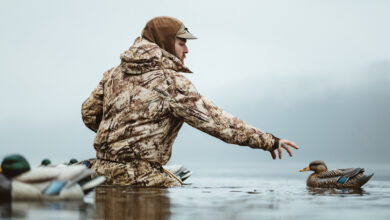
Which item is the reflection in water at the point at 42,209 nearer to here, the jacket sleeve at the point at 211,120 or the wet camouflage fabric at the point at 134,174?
the wet camouflage fabric at the point at 134,174

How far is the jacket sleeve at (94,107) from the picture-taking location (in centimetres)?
705

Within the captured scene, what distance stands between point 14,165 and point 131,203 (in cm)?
85

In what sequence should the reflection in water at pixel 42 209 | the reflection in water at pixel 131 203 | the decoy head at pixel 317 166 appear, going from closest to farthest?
the reflection in water at pixel 42 209, the reflection in water at pixel 131 203, the decoy head at pixel 317 166

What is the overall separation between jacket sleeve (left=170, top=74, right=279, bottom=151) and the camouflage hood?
25 cm

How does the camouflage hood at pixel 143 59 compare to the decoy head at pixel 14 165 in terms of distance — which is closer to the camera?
the decoy head at pixel 14 165

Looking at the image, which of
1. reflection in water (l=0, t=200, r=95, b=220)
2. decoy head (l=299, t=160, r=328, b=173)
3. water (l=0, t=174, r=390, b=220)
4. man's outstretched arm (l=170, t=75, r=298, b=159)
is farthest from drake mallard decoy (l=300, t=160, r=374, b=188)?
reflection in water (l=0, t=200, r=95, b=220)

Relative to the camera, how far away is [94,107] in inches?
284

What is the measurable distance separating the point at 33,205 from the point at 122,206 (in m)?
0.57

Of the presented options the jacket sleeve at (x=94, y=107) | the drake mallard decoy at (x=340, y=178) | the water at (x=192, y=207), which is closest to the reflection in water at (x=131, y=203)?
the water at (x=192, y=207)

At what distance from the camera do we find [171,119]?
20.9 ft

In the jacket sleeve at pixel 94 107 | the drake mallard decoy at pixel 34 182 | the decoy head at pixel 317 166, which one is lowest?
the drake mallard decoy at pixel 34 182

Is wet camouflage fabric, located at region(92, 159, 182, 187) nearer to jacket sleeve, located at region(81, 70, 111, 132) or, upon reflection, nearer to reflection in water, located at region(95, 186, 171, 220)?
reflection in water, located at region(95, 186, 171, 220)

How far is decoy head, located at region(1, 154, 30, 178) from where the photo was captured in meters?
4.36

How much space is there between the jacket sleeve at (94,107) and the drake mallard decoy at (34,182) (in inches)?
105
